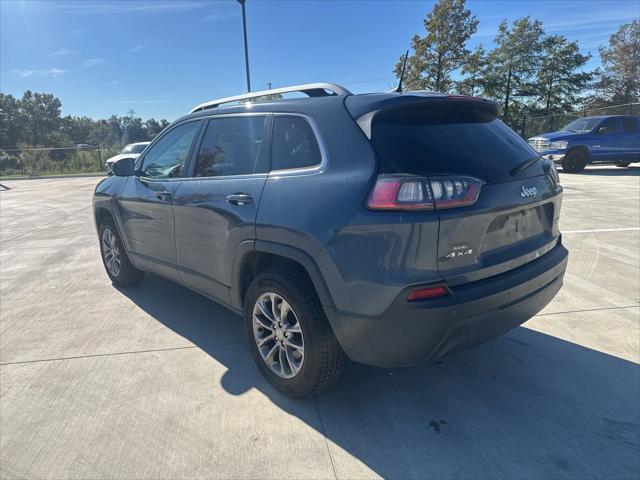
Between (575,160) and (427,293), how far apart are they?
15.8 meters

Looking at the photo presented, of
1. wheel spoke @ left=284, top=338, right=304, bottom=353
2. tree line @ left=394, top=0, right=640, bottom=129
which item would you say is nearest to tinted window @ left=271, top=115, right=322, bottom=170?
wheel spoke @ left=284, top=338, right=304, bottom=353

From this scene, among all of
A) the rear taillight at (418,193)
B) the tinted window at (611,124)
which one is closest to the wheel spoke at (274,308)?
the rear taillight at (418,193)

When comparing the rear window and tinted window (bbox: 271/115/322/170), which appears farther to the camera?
tinted window (bbox: 271/115/322/170)

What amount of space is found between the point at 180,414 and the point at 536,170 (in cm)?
264

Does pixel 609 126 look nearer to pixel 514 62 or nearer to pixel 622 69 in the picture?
pixel 514 62

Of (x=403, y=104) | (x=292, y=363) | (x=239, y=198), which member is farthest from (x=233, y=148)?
(x=292, y=363)

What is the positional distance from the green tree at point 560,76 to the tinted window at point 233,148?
3415 centimetres

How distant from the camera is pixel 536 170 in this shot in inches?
104

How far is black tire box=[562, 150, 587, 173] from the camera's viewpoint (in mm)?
14945

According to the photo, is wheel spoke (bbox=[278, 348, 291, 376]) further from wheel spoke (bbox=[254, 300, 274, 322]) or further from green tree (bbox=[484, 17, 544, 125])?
green tree (bbox=[484, 17, 544, 125])

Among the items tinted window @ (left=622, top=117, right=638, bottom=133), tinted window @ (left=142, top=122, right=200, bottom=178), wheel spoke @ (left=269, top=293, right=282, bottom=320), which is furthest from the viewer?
tinted window @ (left=622, top=117, right=638, bottom=133)

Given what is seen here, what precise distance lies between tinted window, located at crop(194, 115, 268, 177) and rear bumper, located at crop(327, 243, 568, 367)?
3.95 feet

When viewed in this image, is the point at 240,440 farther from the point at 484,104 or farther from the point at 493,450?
the point at 484,104

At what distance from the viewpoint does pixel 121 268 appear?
4.66 meters
